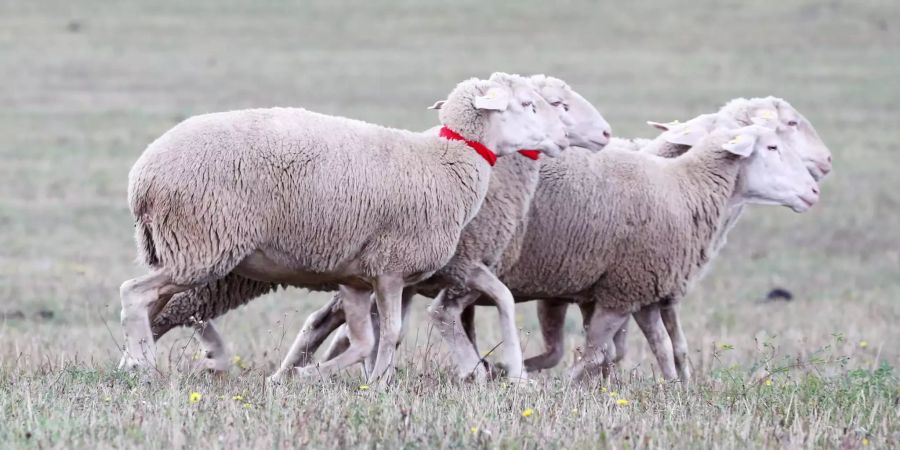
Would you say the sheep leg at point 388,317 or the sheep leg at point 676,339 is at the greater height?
the sheep leg at point 388,317

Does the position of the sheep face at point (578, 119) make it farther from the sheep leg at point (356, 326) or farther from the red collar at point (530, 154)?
the sheep leg at point (356, 326)

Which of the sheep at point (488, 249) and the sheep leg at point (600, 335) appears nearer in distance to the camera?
the sheep at point (488, 249)

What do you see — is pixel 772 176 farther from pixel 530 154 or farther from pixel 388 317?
pixel 388 317

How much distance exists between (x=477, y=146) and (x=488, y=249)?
604mm

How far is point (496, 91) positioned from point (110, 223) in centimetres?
963

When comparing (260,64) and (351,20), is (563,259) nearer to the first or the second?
(260,64)

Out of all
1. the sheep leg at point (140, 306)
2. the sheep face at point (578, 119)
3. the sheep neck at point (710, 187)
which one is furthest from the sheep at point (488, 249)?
the sheep neck at point (710, 187)

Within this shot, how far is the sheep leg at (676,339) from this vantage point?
9.02m

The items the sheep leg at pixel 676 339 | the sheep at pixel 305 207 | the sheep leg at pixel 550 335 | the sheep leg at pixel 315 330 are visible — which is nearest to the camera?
the sheep at pixel 305 207

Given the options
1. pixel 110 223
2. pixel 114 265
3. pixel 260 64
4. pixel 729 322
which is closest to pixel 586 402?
pixel 729 322

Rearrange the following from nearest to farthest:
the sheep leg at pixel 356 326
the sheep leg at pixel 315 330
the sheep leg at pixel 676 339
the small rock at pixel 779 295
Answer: the sheep leg at pixel 356 326, the sheep leg at pixel 315 330, the sheep leg at pixel 676 339, the small rock at pixel 779 295

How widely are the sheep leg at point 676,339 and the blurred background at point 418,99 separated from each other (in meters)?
0.16

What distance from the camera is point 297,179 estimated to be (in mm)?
7277

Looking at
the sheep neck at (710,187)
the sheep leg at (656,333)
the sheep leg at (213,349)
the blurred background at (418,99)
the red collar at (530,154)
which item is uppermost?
the red collar at (530,154)
